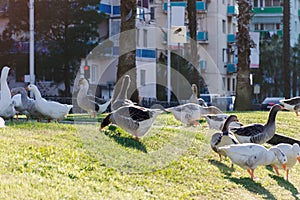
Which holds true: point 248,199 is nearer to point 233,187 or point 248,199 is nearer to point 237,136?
point 233,187

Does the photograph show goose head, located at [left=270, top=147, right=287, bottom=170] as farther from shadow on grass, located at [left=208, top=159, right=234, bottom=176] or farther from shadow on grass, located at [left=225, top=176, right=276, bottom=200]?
shadow on grass, located at [left=208, top=159, right=234, bottom=176]

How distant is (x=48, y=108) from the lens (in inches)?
567

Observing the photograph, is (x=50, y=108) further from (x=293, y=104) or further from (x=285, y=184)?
(x=293, y=104)

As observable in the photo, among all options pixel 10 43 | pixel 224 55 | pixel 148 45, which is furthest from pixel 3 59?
pixel 224 55

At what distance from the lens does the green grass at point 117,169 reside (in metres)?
8.43

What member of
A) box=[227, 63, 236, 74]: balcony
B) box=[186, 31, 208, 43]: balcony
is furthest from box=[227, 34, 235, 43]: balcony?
box=[186, 31, 208, 43]: balcony

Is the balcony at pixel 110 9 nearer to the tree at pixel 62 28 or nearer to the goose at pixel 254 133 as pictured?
the tree at pixel 62 28

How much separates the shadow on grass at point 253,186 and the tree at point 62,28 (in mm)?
30418

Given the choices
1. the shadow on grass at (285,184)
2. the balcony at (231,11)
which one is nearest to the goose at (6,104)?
the shadow on grass at (285,184)

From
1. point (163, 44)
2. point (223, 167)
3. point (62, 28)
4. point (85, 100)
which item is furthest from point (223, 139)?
point (163, 44)

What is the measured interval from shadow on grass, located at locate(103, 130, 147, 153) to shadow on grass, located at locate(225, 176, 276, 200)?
1.80 meters

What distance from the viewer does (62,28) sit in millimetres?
41781

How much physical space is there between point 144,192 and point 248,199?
208cm

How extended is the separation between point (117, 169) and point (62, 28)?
32.7 metres
